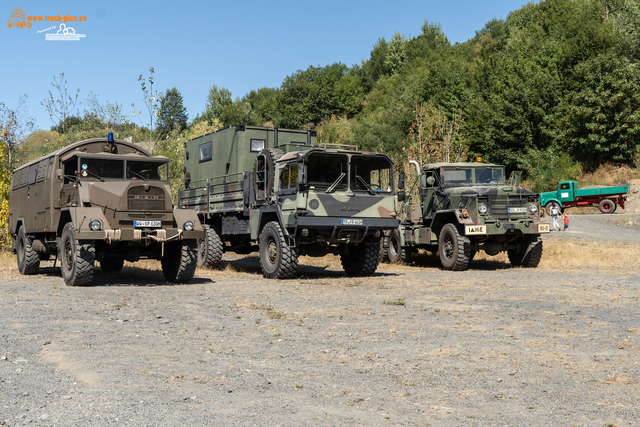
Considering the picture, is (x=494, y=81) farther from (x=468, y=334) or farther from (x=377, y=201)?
(x=468, y=334)

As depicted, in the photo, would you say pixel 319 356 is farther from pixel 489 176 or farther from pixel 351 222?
pixel 489 176

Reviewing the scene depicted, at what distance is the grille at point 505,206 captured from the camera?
1602 cm

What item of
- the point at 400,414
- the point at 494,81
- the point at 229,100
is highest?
the point at 229,100

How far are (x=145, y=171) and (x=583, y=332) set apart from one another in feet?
31.0

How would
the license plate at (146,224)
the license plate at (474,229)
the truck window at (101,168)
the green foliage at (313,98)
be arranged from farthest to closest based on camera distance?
the green foliage at (313,98) → the license plate at (474,229) → the truck window at (101,168) → the license plate at (146,224)

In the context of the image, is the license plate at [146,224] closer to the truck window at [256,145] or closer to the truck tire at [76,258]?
the truck tire at [76,258]

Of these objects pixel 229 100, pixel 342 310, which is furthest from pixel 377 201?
pixel 229 100

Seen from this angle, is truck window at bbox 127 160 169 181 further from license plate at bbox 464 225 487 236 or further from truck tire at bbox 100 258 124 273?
license plate at bbox 464 225 487 236

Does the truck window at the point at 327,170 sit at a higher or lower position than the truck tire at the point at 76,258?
higher

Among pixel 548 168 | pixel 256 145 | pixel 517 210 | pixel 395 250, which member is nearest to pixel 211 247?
pixel 256 145

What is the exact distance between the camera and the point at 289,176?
1383 centimetres

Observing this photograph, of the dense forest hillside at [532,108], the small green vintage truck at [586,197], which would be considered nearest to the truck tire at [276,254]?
the dense forest hillside at [532,108]

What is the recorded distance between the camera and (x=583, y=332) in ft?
25.2

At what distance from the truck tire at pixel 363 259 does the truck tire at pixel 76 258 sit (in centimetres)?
589
